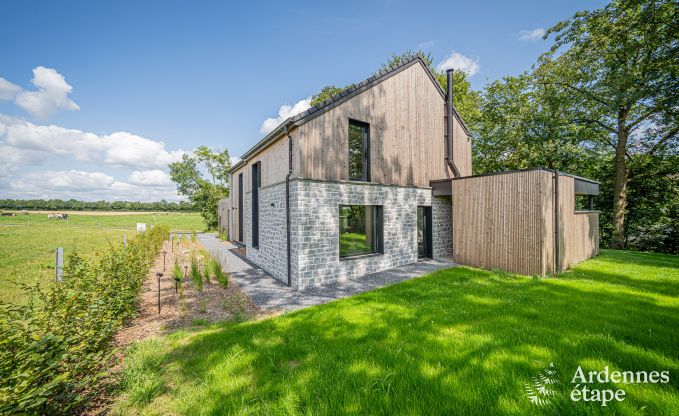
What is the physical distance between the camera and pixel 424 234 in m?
10.9

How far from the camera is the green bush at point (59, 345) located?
6.56ft

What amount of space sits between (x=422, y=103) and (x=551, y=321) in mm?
8679

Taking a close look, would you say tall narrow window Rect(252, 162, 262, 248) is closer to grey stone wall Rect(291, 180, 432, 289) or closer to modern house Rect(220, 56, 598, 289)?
modern house Rect(220, 56, 598, 289)

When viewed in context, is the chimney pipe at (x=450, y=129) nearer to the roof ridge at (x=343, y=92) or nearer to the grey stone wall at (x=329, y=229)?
the roof ridge at (x=343, y=92)

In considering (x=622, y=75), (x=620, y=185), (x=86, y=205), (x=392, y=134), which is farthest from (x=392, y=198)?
(x=86, y=205)

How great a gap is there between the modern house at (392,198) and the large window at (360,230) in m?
0.04

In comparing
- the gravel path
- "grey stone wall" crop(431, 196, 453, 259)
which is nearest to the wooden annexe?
"grey stone wall" crop(431, 196, 453, 259)

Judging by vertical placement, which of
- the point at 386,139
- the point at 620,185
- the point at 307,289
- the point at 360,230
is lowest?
the point at 307,289

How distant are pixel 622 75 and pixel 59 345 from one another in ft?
66.3

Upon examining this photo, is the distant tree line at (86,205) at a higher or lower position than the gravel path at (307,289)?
higher

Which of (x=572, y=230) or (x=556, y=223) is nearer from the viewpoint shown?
(x=556, y=223)

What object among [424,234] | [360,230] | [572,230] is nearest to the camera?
[360,230]

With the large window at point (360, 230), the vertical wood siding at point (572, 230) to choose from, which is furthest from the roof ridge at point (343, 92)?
the vertical wood siding at point (572, 230)

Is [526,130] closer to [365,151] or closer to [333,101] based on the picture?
[365,151]
